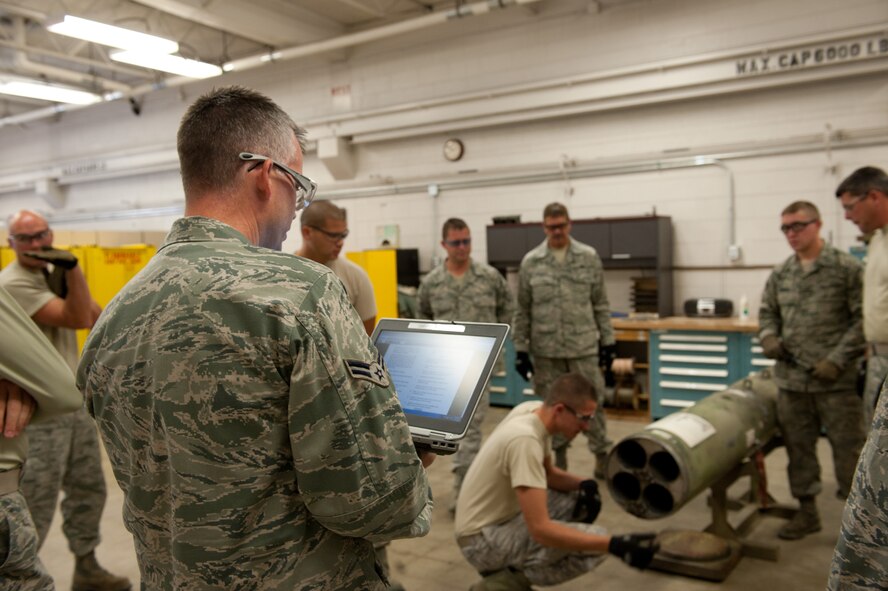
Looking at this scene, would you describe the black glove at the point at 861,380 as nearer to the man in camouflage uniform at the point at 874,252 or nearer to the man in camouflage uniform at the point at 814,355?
the man in camouflage uniform at the point at 814,355

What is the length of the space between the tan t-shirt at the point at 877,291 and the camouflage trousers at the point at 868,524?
2308 mm

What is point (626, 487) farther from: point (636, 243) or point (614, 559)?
point (636, 243)

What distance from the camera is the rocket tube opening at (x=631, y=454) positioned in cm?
318

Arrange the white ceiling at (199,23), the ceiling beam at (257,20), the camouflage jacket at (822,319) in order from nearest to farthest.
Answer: the camouflage jacket at (822,319)
the ceiling beam at (257,20)
the white ceiling at (199,23)

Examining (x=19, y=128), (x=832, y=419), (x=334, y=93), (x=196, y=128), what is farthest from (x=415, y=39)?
(x=19, y=128)

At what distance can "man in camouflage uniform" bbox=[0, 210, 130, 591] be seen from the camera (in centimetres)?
279

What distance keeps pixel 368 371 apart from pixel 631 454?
2.45m

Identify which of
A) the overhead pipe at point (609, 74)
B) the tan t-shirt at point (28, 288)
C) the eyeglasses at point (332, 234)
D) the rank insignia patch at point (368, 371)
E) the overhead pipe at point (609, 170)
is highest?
the overhead pipe at point (609, 74)

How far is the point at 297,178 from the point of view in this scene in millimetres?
1226

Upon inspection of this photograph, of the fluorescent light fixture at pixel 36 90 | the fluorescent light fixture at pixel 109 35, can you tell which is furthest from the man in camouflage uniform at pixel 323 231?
the fluorescent light fixture at pixel 36 90

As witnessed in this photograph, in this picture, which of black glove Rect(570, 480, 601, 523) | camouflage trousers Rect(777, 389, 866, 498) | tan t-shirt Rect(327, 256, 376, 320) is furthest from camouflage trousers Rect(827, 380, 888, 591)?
camouflage trousers Rect(777, 389, 866, 498)

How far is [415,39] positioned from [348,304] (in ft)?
23.4

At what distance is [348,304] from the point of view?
3.67 feet

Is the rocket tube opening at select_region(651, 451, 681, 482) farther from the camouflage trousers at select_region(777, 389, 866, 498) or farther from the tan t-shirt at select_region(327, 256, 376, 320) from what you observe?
the tan t-shirt at select_region(327, 256, 376, 320)
